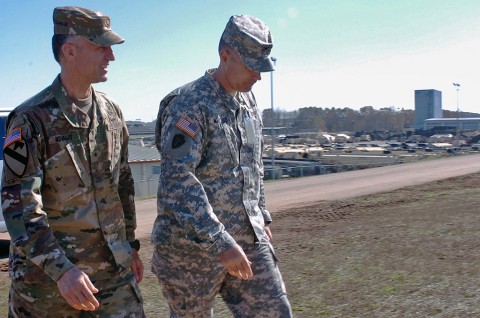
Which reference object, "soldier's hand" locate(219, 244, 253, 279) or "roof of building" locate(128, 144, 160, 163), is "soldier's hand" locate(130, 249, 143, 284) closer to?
"soldier's hand" locate(219, 244, 253, 279)

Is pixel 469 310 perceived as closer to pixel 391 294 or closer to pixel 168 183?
pixel 391 294

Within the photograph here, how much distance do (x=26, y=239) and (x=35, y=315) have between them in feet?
1.31

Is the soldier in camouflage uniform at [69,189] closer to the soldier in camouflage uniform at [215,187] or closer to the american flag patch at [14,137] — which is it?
the american flag patch at [14,137]

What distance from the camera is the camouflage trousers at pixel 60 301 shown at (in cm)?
273

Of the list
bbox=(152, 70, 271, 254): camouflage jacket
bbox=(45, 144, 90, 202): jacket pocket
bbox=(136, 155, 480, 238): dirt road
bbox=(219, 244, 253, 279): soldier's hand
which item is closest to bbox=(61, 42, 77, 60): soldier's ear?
bbox=(45, 144, 90, 202): jacket pocket

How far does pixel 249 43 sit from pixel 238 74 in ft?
0.54

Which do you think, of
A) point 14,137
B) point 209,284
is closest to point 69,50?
point 14,137

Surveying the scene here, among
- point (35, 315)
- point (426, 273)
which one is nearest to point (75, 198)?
point (35, 315)

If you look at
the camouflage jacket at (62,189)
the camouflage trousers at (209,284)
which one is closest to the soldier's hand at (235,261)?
the camouflage trousers at (209,284)

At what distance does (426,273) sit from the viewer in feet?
21.3

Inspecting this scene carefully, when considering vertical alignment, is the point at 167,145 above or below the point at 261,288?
above

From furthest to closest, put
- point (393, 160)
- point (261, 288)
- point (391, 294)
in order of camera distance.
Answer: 1. point (393, 160)
2. point (391, 294)
3. point (261, 288)

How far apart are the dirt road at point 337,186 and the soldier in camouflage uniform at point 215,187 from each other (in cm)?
824

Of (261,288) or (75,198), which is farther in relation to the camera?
(261,288)
